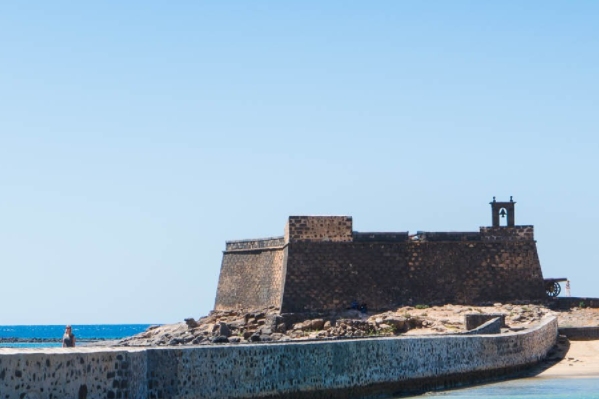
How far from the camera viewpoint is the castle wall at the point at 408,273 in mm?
35125

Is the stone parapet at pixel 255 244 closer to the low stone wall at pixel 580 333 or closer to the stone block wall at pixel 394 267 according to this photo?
the stone block wall at pixel 394 267

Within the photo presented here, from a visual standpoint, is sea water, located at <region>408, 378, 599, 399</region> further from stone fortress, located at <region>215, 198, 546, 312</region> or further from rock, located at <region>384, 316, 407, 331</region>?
stone fortress, located at <region>215, 198, 546, 312</region>

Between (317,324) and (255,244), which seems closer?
(317,324)

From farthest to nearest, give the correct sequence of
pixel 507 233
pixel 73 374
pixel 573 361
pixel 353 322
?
pixel 507 233, pixel 353 322, pixel 573 361, pixel 73 374

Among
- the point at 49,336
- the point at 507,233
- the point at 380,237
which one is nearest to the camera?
the point at 380,237

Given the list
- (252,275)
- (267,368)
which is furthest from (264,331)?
(267,368)

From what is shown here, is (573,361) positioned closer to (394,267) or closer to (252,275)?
(394,267)

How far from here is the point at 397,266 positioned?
3603 centimetres

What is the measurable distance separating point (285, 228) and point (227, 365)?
74.7 feet

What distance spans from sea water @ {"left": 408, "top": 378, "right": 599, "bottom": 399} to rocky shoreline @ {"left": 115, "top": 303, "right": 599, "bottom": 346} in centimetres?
613

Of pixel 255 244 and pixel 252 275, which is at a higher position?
pixel 255 244

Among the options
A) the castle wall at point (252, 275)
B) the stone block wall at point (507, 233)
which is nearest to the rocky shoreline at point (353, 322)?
the castle wall at point (252, 275)

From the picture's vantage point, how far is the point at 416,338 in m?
20.1

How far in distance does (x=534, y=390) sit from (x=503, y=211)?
53.7ft
